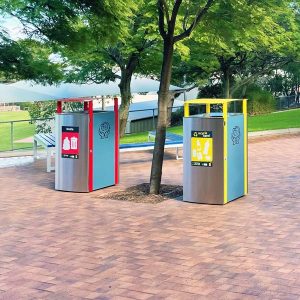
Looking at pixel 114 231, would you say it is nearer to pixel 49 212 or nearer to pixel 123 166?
pixel 49 212

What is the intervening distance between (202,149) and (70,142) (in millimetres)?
2606

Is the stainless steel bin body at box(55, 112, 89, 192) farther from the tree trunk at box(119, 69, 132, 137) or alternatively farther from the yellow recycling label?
the tree trunk at box(119, 69, 132, 137)

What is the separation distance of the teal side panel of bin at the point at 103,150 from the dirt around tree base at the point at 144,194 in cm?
57

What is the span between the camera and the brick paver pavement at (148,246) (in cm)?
509

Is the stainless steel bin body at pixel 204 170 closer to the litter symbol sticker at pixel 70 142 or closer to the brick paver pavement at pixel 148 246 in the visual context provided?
the brick paver pavement at pixel 148 246

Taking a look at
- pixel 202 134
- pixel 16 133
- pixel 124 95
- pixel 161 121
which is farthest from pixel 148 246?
pixel 124 95

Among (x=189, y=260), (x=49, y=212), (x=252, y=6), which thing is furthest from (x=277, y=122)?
(x=189, y=260)

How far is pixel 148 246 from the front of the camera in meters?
6.49

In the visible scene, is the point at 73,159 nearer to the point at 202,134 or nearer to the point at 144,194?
the point at 144,194

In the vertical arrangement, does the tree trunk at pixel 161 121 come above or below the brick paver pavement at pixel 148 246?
above

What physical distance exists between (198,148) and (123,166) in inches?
184

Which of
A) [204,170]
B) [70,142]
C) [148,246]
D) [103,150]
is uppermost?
[70,142]

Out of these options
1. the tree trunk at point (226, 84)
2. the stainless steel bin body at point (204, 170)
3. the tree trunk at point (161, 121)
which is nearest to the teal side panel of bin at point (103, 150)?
the tree trunk at point (161, 121)

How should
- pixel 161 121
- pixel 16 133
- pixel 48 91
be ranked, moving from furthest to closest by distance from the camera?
pixel 16 133
pixel 48 91
pixel 161 121
